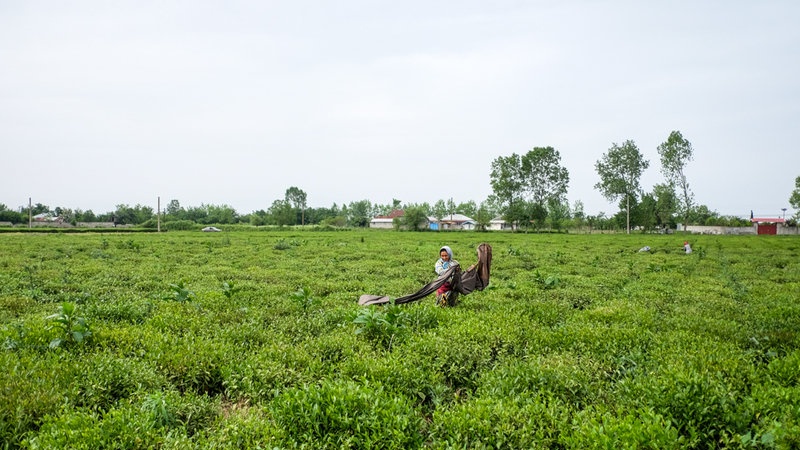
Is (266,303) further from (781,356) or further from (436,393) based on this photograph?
(781,356)

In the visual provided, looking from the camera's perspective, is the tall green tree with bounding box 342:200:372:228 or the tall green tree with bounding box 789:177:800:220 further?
the tall green tree with bounding box 342:200:372:228

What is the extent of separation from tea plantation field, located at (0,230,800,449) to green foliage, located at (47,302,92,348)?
1.5 inches

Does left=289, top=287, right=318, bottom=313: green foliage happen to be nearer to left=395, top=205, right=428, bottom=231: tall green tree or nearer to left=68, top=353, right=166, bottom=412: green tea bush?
left=68, top=353, right=166, bottom=412: green tea bush

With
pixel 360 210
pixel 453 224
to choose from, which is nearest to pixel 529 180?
pixel 453 224

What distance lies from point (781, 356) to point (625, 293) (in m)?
6.58

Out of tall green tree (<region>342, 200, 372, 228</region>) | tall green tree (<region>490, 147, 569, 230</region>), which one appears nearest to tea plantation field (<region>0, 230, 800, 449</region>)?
tall green tree (<region>490, 147, 569, 230</region>)

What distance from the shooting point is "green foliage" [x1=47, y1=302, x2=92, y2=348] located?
7.09 metres

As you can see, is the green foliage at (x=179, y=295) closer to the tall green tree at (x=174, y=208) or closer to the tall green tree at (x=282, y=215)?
the tall green tree at (x=282, y=215)

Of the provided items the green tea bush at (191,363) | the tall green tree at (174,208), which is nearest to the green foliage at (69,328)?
the green tea bush at (191,363)

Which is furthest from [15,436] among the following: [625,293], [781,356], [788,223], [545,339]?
[788,223]

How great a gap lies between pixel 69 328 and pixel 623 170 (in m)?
98.1

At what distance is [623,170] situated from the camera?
8906cm

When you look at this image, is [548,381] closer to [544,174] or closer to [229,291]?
[229,291]

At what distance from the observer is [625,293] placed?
13594 mm
